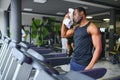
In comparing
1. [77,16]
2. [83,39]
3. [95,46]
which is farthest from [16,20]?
[95,46]

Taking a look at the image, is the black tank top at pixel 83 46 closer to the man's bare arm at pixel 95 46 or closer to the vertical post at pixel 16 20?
the man's bare arm at pixel 95 46

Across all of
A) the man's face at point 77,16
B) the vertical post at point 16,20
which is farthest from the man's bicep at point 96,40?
the vertical post at point 16,20

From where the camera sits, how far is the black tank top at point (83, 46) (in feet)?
7.71

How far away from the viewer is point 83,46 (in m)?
2.38

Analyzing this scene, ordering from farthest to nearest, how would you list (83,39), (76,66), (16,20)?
(16,20), (76,66), (83,39)

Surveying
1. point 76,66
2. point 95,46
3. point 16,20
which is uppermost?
point 95,46

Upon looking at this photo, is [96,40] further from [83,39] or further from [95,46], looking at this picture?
[83,39]

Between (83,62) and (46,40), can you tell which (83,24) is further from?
(46,40)

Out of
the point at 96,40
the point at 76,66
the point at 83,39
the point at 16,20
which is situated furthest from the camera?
the point at 16,20

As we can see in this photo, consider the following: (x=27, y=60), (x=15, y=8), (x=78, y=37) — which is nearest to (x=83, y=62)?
(x=78, y=37)

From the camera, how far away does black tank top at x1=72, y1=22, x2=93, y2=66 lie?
2.35 m

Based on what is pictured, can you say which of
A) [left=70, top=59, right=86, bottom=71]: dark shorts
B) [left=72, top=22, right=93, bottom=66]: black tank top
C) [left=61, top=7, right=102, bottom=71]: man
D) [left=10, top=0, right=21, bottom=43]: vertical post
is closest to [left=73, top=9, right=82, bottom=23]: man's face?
[left=61, top=7, right=102, bottom=71]: man

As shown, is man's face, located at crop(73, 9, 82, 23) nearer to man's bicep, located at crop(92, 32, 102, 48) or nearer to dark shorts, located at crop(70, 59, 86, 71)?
man's bicep, located at crop(92, 32, 102, 48)

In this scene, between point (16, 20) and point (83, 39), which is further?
point (16, 20)
